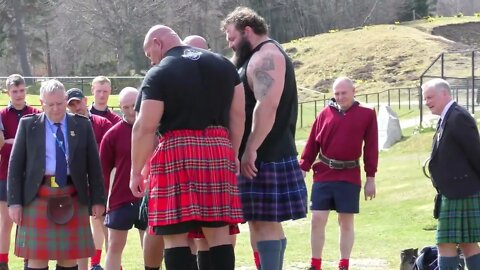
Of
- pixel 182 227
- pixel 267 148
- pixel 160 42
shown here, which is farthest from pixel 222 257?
pixel 160 42

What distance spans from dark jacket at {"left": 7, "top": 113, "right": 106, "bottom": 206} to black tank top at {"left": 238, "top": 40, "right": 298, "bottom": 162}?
1130mm

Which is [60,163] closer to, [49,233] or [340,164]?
[49,233]

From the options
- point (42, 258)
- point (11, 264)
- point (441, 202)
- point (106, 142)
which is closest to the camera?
point (42, 258)

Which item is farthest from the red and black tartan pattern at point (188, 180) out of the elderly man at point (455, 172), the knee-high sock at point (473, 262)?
the knee-high sock at point (473, 262)

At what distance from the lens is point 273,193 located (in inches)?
264

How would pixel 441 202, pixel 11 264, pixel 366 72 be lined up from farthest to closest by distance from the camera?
pixel 366 72 < pixel 11 264 < pixel 441 202

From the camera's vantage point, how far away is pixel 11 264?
31.2 ft

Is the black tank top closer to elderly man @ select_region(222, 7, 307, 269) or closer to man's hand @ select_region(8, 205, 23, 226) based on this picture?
elderly man @ select_region(222, 7, 307, 269)

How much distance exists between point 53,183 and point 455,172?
2989mm

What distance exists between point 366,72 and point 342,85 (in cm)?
4708

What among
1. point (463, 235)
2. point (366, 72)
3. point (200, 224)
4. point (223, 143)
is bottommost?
point (366, 72)

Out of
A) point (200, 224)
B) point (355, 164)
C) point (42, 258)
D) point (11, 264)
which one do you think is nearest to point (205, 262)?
point (200, 224)

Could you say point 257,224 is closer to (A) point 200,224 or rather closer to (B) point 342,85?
(A) point 200,224

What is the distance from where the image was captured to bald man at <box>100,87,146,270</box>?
25.0 feet
